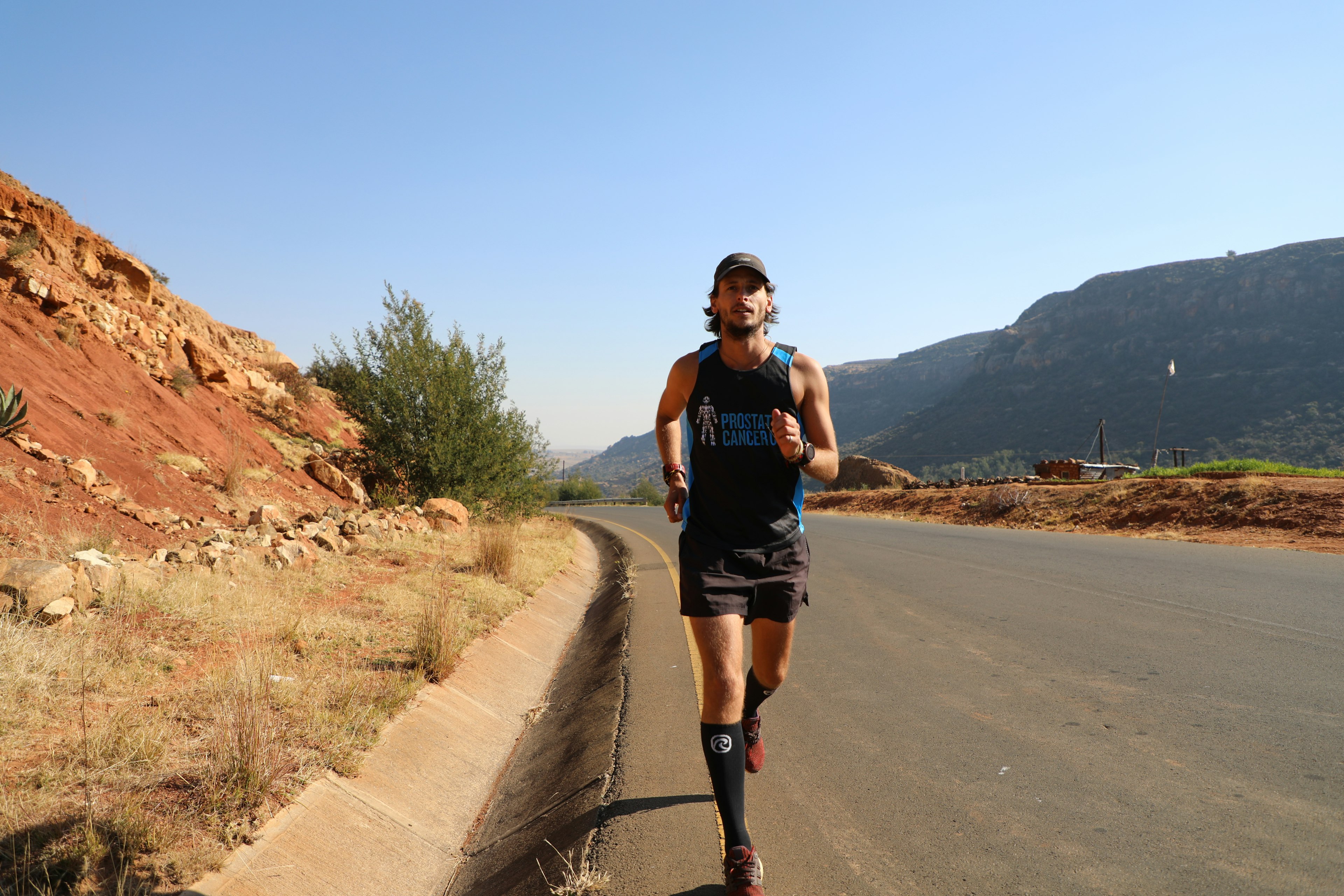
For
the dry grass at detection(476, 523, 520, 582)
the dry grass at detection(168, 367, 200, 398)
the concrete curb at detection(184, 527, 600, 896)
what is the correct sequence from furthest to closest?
the dry grass at detection(168, 367, 200, 398)
the dry grass at detection(476, 523, 520, 582)
the concrete curb at detection(184, 527, 600, 896)

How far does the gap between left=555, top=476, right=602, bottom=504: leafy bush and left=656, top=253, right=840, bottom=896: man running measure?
2335 inches

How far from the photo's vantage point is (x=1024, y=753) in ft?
13.3

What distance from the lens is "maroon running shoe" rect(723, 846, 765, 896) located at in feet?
8.87

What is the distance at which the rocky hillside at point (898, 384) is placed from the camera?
13688cm

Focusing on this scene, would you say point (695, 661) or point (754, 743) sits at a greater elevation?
point (754, 743)

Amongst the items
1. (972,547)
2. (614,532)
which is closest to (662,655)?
(972,547)

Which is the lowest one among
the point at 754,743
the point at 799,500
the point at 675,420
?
the point at 754,743

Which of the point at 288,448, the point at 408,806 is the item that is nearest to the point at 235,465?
the point at 288,448

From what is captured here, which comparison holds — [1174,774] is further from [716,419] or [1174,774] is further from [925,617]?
[925,617]

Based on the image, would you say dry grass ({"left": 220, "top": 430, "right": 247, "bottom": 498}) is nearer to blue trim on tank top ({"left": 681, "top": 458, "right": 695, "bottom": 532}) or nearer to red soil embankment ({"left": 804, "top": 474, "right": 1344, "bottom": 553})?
blue trim on tank top ({"left": 681, "top": 458, "right": 695, "bottom": 532})

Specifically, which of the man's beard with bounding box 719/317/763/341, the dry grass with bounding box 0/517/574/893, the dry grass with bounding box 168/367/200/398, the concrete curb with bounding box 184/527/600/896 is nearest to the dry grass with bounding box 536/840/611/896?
the concrete curb with bounding box 184/527/600/896

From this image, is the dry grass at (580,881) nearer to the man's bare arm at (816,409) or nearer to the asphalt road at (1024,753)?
the asphalt road at (1024,753)

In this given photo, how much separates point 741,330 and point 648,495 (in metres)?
59.6

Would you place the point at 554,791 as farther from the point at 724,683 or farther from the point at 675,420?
the point at 675,420
